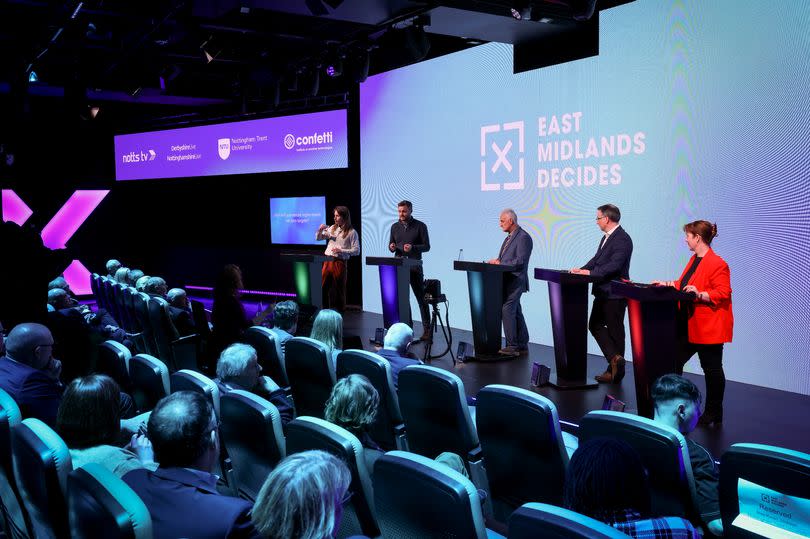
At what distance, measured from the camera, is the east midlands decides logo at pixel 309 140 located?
36.8 feet

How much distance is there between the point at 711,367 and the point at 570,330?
142cm

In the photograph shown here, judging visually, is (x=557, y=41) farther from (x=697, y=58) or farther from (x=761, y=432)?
(x=761, y=432)

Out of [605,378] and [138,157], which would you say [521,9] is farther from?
[138,157]

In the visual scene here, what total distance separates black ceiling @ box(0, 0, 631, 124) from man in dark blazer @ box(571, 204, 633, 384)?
7.55 feet

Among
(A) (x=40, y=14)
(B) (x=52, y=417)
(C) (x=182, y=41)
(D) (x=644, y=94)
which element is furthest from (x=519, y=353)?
(A) (x=40, y=14)

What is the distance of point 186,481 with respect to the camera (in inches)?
80.0

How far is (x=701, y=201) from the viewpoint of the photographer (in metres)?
6.38

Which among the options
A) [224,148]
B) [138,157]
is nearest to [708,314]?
[224,148]

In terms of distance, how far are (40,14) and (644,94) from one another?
7932 millimetres

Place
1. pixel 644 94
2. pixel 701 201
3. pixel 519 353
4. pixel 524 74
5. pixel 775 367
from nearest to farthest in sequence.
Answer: pixel 775 367 → pixel 701 201 → pixel 644 94 → pixel 519 353 → pixel 524 74

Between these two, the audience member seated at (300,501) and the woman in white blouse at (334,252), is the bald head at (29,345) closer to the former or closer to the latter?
the audience member seated at (300,501)

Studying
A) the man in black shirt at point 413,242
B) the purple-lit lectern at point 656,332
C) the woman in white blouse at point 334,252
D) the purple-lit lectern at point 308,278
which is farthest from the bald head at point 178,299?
the purple-lit lectern at point 656,332

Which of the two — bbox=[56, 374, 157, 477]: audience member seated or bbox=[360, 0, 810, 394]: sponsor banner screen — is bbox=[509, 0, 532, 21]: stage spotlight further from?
bbox=[56, 374, 157, 477]: audience member seated

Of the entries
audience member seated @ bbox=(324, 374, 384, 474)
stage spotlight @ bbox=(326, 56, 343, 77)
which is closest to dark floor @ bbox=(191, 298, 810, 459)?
audience member seated @ bbox=(324, 374, 384, 474)
